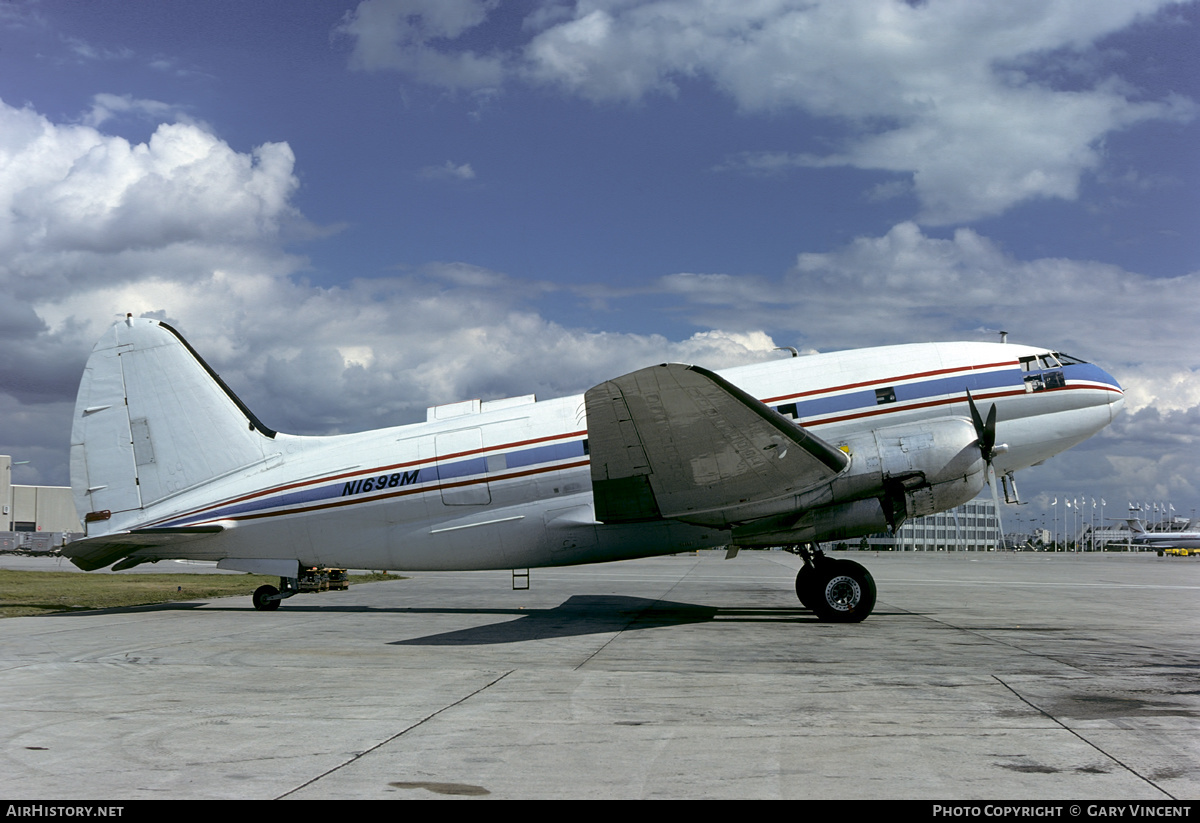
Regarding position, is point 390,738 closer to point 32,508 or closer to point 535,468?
point 535,468

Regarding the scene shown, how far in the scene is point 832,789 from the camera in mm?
5227

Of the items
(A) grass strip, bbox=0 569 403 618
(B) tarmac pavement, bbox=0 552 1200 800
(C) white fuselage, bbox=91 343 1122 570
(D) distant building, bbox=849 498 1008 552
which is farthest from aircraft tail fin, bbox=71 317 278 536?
(D) distant building, bbox=849 498 1008 552

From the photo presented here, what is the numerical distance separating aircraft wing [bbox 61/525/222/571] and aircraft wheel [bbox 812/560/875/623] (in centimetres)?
1206

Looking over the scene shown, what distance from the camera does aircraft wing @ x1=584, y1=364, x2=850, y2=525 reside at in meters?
12.7

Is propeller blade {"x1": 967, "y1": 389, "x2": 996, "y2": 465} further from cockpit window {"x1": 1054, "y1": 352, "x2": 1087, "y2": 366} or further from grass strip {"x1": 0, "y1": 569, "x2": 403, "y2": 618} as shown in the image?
grass strip {"x1": 0, "y1": 569, "x2": 403, "y2": 618}

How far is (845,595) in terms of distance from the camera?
15.5m

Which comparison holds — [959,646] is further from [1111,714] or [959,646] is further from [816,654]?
[1111,714]

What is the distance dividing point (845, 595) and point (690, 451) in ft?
14.6

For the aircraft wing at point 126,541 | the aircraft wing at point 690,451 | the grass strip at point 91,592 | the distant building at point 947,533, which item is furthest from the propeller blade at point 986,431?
the distant building at point 947,533

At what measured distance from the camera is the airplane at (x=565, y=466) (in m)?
14.7

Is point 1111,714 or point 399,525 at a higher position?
point 399,525

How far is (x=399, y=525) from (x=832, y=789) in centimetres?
1263
